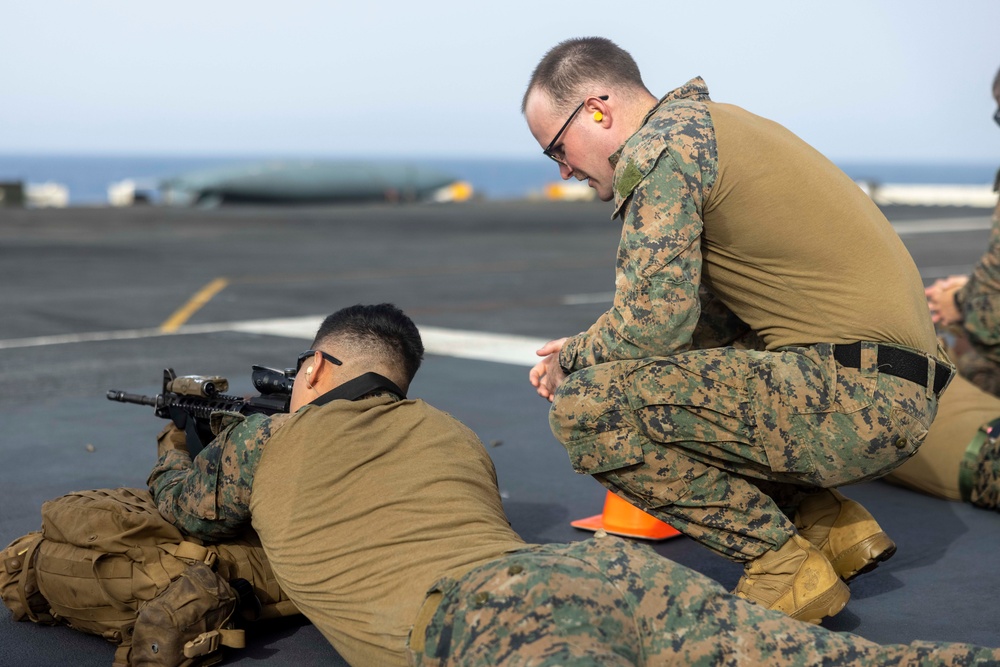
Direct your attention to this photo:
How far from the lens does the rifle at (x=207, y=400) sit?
3.66m

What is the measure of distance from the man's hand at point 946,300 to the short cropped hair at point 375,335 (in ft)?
10.6

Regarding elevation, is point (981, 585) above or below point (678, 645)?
below

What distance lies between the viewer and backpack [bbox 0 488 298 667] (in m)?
3.05

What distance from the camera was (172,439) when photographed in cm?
377

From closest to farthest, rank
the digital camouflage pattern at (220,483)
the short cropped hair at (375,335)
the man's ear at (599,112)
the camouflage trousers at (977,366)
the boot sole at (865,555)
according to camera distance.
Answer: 1. the digital camouflage pattern at (220,483)
2. the short cropped hair at (375,335)
3. the man's ear at (599,112)
4. the boot sole at (865,555)
5. the camouflage trousers at (977,366)

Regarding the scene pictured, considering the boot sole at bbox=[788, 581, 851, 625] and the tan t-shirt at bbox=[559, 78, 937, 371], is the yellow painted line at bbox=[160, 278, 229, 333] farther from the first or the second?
the boot sole at bbox=[788, 581, 851, 625]

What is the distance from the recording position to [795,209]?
3338 millimetres

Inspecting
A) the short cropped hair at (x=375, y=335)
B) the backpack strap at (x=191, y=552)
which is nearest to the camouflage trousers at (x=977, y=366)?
the short cropped hair at (x=375, y=335)

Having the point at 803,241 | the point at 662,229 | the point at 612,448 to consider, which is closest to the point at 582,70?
the point at 662,229

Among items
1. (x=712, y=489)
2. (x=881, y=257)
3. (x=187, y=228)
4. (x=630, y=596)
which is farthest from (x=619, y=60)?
(x=187, y=228)

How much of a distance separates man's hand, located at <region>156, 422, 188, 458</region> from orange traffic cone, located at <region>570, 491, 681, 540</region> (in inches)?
61.7

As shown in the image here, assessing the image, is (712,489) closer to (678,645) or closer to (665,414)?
(665,414)

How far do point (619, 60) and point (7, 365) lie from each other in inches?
237

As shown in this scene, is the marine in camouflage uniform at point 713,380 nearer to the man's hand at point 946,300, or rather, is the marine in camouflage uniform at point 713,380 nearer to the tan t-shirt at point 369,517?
the tan t-shirt at point 369,517
